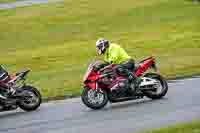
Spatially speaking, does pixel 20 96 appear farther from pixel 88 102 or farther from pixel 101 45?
pixel 101 45

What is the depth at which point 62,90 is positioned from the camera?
69.4ft

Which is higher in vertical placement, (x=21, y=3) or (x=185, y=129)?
(x=21, y=3)

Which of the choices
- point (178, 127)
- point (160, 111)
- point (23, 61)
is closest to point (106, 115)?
point (160, 111)

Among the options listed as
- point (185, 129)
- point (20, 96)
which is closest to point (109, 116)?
point (20, 96)

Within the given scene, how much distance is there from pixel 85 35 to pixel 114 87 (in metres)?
19.3

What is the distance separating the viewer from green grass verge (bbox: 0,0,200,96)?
2519 centimetres

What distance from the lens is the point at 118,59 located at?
1764 centimetres

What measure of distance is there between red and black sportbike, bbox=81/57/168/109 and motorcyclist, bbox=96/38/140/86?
11cm

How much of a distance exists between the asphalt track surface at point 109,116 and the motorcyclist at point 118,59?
74 centimetres

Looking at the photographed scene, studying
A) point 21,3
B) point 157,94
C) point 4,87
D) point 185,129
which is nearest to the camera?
point 185,129

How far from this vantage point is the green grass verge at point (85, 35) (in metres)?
25.2

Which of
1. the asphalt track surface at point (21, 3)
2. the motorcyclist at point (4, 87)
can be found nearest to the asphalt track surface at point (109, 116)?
the motorcyclist at point (4, 87)

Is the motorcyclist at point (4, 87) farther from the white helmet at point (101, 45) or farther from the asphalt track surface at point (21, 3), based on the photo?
the asphalt track surface at point (21, 3)

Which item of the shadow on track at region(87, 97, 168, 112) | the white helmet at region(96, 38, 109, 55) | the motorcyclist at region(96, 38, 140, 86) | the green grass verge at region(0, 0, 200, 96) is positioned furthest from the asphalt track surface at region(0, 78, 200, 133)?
the green grass verge at region(0, 0, 200, 96)
